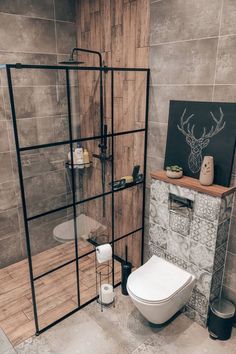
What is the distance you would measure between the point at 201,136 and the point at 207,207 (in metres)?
0.55

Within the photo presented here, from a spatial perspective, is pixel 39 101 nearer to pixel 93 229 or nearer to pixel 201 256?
pixel 93 229

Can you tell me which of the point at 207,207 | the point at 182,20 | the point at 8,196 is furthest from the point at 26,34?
the point at 207,207

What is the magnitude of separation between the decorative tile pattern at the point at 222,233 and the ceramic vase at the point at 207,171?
331 millimetres

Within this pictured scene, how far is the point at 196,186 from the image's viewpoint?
2227mm

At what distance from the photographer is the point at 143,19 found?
2510 millimetres

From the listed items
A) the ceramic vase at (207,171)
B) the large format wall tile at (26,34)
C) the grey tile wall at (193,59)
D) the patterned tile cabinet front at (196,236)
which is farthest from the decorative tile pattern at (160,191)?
the large format wall tile at (26,34)

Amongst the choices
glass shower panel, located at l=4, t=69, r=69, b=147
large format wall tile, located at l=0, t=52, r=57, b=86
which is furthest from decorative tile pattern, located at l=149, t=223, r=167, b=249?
large format wall tile, located at l=0, t=52, r=57, b=86

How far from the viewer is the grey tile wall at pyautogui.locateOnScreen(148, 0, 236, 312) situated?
2.04 metres

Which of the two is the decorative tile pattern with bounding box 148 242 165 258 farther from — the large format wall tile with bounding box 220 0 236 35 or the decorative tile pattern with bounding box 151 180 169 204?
the large format wall tile with bounding box 220 0 236 35

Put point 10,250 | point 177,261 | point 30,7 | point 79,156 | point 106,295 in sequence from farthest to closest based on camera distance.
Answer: point 10,250, point 79,156, point 30,7, point 106,295, point 177,261

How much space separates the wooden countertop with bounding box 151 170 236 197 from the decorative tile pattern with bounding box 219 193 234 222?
0.17ft

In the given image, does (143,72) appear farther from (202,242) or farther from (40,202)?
(40,202)

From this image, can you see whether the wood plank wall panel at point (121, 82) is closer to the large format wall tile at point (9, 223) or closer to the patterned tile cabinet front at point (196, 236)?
the patterned tile cabinet front at point (196, 236)

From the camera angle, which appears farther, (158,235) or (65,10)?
(65,10)
